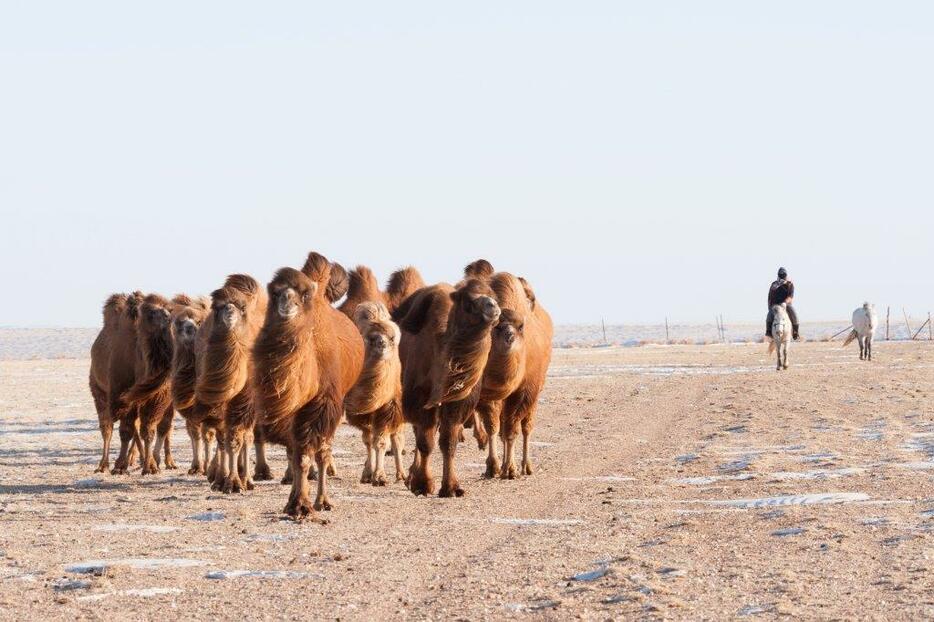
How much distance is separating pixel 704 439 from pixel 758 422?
234cm

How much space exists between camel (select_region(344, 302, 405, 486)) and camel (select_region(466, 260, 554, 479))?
33.8 inches

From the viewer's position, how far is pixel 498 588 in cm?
791

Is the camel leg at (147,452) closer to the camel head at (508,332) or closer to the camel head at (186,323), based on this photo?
the camel head at (186,323)

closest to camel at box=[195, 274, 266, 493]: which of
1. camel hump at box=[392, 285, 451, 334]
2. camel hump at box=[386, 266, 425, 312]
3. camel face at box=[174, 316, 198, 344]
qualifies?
camel face at box=[174, 316, 198, 344]

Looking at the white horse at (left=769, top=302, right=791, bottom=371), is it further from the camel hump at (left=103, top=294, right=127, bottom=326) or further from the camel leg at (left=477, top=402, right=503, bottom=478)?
the camel hump at (left=103, top=294, right=127, bottom=326)

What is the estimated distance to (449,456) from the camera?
12828 mm

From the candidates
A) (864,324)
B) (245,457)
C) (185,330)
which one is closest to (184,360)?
(185,330)

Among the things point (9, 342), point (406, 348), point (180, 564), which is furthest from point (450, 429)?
point (9, 342)

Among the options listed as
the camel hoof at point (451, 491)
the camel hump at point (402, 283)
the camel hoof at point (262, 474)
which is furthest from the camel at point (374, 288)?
the camel hoof at point (451, 491)

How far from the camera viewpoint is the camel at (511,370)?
13.4m

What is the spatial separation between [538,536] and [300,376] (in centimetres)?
232

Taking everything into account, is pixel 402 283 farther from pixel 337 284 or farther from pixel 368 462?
pixel 368 462

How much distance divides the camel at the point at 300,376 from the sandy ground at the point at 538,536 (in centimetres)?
51

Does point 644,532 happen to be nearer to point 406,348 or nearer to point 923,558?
point 923,558
